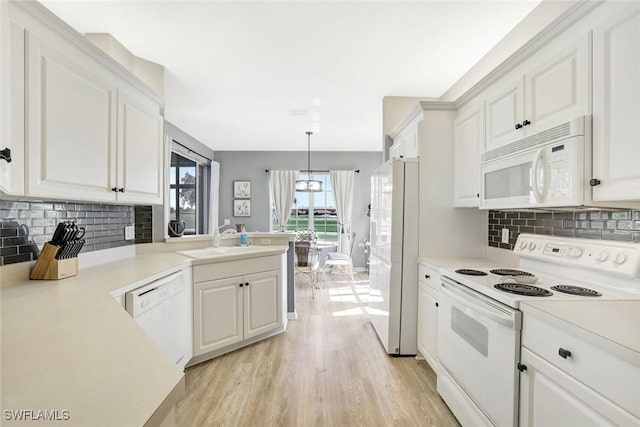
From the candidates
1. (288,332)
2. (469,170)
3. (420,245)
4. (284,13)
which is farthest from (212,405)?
(284,13)

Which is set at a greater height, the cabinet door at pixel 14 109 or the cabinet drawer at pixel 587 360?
the cabinet door at pixel 14 109

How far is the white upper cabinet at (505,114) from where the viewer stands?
5.98 ft

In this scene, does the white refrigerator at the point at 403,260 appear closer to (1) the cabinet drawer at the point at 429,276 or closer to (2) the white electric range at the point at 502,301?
(1) the cabinet drawer at the point at 429,276

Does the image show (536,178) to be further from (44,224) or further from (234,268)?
(44,224)

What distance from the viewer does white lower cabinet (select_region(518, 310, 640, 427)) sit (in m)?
0.87

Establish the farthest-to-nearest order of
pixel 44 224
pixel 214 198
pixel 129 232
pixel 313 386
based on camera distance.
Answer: pixel 214 198 < pixel 129 232 < pixel 313 386 < pixel 44 224

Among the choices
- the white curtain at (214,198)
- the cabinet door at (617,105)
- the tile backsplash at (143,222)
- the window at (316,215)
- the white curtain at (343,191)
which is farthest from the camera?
the window at (316,215)

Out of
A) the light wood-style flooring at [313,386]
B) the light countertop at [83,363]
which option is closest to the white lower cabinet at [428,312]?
the light wood-style flooring at [313,386]

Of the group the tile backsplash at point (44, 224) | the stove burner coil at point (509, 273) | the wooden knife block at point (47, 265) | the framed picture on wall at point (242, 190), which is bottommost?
the stove burner coil at point (509, 273)

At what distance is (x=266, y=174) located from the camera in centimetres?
658

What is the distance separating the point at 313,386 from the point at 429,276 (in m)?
1.20

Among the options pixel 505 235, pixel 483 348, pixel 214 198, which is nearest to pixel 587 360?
pixel 483 348

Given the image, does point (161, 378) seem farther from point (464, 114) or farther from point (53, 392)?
point (464, 114)

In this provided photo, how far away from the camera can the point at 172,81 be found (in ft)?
10.3
